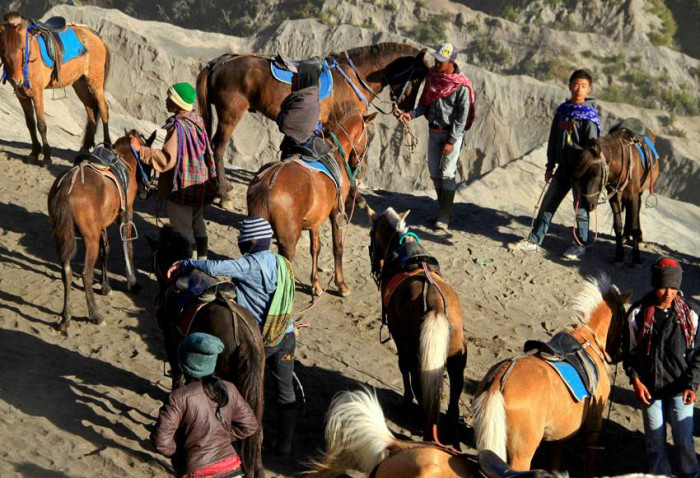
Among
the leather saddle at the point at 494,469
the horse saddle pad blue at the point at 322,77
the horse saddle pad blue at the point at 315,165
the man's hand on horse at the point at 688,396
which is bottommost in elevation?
the man's hand on horse at the point at 688,396

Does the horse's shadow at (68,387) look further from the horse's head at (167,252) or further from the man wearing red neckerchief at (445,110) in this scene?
the man wearing red neckerchief at (445,110)

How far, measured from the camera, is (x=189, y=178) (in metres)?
8.45

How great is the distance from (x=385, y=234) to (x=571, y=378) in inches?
91.7

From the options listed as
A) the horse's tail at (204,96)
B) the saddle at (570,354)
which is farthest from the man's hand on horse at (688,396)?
the horse's tail at (204,96)

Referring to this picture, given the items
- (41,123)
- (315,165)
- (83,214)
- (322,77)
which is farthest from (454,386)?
(41,123)

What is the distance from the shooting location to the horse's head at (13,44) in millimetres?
10680

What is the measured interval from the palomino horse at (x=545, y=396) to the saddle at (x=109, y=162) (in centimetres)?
455

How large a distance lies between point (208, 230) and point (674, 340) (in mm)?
6444

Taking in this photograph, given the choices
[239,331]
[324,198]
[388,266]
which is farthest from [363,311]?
[239,331]

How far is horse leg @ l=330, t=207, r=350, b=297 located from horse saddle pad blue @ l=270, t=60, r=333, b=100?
2.43 metres

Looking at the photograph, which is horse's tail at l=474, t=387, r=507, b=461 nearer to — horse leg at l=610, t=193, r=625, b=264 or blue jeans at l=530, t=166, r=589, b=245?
blue jeans at l=530, t=166, r=589, b=245

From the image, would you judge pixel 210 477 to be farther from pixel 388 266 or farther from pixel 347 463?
pixel 388 266

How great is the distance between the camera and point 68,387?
267 inches

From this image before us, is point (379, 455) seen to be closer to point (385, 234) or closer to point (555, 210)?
point (385, 234)
